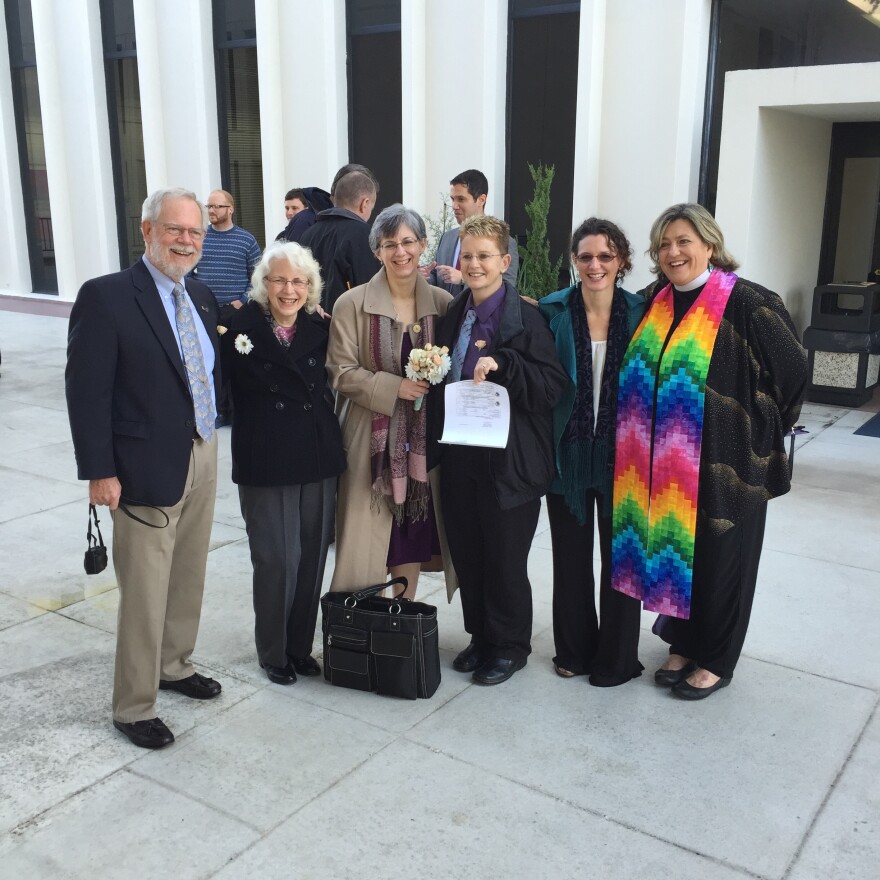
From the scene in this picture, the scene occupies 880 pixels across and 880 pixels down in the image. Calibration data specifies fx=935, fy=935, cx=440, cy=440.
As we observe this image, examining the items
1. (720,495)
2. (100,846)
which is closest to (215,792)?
(100,846)

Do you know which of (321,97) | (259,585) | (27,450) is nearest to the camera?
(259,585)

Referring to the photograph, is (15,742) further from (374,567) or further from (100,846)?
(374,567)

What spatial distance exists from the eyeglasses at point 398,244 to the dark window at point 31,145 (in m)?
14.1

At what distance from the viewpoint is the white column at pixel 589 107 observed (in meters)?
9.31

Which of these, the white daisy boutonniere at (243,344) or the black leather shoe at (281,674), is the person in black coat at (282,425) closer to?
the white daisy boutonniere at (243,344)

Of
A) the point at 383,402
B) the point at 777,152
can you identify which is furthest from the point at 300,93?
the point at 383,402

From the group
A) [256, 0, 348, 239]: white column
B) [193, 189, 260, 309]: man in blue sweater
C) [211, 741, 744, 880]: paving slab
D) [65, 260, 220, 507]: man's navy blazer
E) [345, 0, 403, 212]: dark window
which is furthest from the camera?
[256, 0, 348, 239]: white column

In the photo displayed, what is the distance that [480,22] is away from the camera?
1014 centimetres

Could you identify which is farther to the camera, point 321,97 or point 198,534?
point 321,97

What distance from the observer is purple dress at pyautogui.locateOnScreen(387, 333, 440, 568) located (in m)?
4.02

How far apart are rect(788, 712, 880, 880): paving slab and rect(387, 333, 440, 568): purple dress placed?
181 cm

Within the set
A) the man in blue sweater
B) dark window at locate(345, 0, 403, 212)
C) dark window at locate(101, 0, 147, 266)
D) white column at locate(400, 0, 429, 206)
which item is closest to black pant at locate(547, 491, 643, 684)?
the man in blue sweater

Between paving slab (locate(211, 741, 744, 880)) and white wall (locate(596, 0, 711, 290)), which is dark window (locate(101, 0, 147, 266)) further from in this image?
paving slab (locate(211, 741, 744, 880))

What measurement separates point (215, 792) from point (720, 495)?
2092 mm
